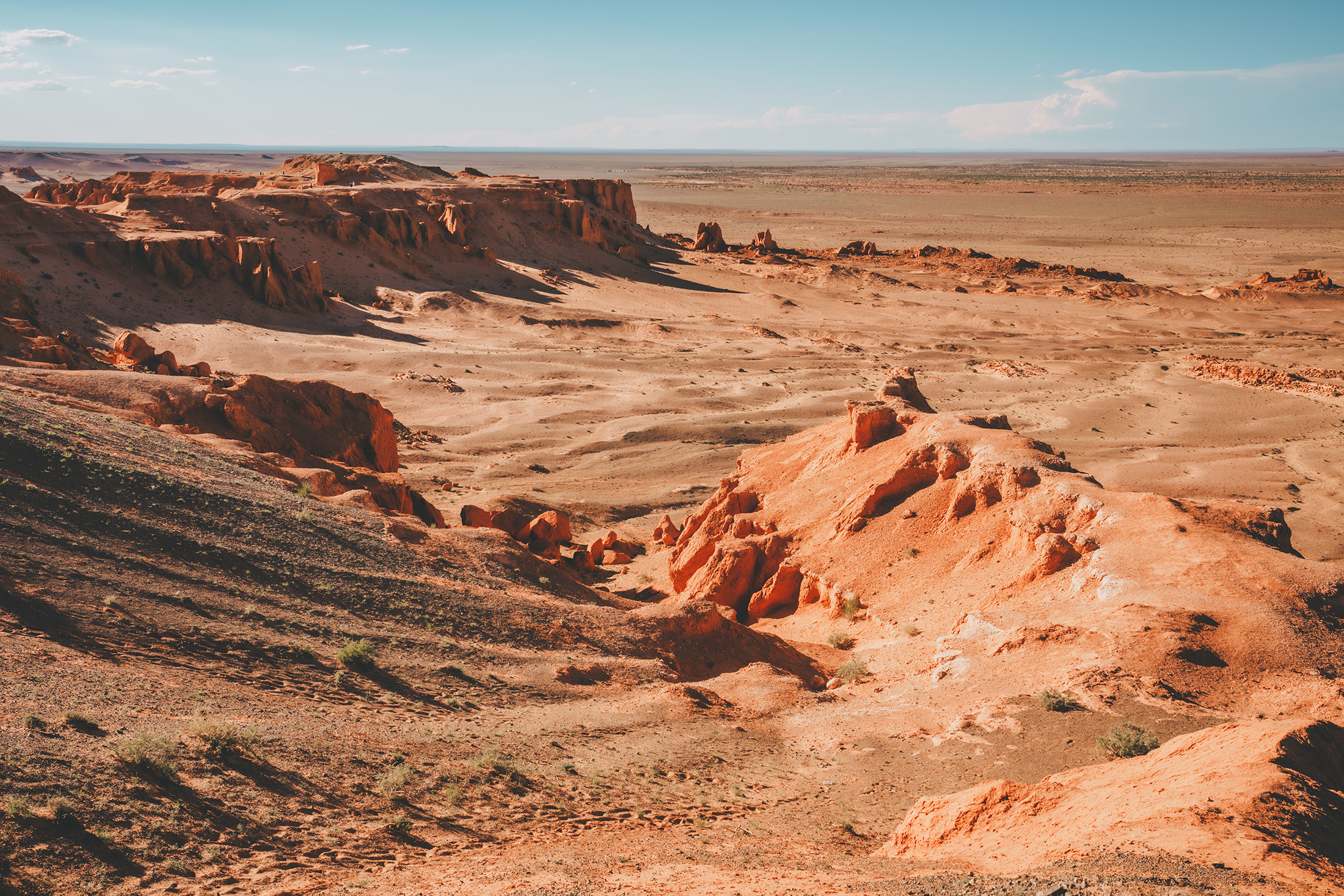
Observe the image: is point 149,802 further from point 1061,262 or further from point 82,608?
point 1061,262

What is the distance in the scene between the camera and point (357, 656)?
991cm

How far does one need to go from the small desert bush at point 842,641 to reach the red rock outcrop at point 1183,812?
16.5 ft

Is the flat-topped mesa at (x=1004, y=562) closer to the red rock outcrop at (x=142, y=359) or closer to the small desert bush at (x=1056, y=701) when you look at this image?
the small desert bush at (x=1056, y=701)

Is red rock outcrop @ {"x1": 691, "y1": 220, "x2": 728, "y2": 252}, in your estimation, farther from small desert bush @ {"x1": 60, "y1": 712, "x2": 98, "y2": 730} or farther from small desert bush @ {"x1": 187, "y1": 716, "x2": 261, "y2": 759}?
small desert bush @ {"x1": 60, "y1": 712, "x2": 98, "y2": 730}

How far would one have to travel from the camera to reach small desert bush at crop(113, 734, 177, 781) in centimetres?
680

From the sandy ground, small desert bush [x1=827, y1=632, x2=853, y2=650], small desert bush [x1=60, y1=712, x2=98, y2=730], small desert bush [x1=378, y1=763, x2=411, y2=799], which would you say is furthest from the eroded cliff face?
small desert bush [x1=378, y1=763, x2=411, y2=799]

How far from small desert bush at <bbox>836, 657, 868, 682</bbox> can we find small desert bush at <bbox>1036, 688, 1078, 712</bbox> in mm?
2647

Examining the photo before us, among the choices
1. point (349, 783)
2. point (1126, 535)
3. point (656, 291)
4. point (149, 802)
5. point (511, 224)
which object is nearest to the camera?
point (149, 802)

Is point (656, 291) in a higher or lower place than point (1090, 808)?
higher

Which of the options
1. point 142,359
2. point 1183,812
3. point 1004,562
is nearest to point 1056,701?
point 1183,812

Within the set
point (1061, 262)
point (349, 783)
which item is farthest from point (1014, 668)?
point (1061, 262)

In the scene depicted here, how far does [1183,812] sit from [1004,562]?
7434 millimetres

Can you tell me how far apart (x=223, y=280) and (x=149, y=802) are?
3843cm

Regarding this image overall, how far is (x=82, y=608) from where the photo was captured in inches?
349
